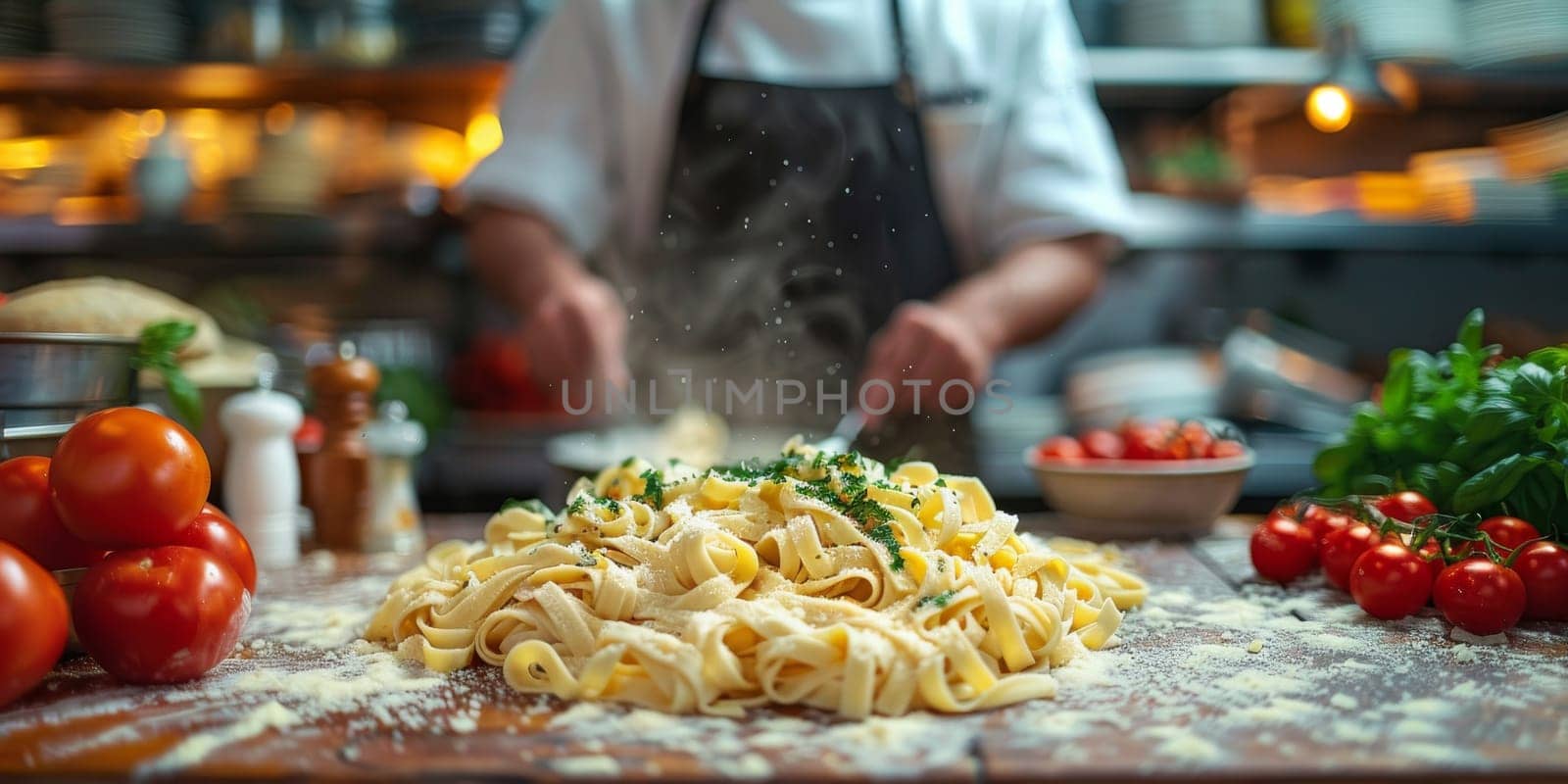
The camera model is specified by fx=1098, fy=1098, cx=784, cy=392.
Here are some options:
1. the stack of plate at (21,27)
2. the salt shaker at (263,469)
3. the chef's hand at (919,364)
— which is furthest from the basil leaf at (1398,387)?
the stack of plate at (21,27)

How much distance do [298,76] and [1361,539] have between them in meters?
3.48

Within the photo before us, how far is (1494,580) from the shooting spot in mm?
1259

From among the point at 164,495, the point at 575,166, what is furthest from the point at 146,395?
the point at 575,166

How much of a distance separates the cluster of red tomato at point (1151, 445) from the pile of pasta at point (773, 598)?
1.66 ft

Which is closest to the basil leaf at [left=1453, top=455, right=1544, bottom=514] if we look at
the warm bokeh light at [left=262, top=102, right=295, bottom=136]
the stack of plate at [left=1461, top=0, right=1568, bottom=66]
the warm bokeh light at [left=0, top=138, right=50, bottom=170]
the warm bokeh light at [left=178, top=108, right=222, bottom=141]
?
the stack of plate at [left=1461, top=0, right=1568, bottom=66]

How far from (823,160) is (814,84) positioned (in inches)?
9.7

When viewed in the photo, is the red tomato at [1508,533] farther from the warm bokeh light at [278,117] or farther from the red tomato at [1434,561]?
the warm bokeh light at [278,117]

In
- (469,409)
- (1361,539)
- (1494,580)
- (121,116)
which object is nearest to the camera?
(1494,580)

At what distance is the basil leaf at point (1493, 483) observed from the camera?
1.38m

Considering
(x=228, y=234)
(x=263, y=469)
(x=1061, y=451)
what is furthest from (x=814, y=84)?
(x=228, y=234)

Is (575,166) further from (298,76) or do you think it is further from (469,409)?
(298,76)

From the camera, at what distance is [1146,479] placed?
1793 millimetres

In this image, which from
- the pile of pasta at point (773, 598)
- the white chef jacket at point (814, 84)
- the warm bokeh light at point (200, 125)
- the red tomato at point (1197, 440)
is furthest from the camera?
the warm bokeh light at point (200, 125)

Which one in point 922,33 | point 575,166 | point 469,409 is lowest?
point 469,409
